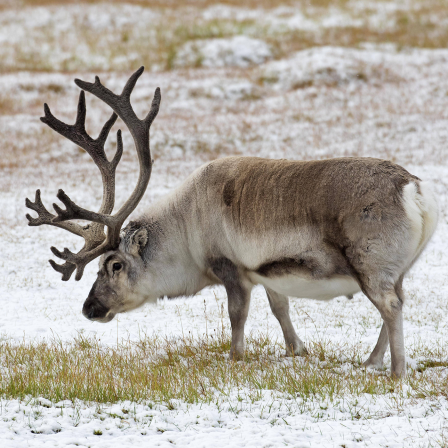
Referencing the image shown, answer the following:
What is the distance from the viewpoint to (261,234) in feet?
19.7

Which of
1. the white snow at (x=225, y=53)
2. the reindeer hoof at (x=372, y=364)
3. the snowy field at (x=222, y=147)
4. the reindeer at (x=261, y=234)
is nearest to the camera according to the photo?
the snowy field at (x=222, y=147)

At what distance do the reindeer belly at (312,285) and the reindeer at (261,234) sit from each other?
0.04 ft

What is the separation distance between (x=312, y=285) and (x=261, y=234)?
0.67m

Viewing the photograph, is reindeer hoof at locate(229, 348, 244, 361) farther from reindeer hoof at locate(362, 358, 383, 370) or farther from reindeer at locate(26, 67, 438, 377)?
reindeer hoof at locate(362, 358, 383, 370)

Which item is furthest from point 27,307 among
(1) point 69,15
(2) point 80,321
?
(1) point 69,15

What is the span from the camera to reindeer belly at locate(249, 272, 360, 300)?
5.70m

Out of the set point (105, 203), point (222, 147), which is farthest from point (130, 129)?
point (222, 147)

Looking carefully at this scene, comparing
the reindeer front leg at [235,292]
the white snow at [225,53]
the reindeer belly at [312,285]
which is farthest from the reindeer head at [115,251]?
the white snow at [225,53]

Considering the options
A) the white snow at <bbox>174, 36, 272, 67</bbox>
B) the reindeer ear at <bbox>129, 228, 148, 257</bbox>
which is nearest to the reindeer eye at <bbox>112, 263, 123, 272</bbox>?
the reindeer ear at <bbox>129, 228, 148, 257</bbox>

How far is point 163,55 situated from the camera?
27.0 metres

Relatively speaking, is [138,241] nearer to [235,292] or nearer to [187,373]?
[235,292]

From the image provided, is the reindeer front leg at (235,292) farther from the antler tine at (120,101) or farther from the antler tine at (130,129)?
the antler tine at (120,101)

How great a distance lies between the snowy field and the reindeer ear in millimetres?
1049

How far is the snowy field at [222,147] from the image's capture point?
454 centimetres
